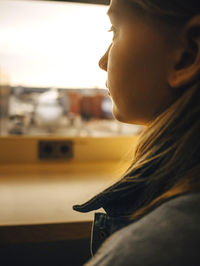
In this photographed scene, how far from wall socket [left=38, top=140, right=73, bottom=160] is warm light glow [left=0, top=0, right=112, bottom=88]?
1.71 feet

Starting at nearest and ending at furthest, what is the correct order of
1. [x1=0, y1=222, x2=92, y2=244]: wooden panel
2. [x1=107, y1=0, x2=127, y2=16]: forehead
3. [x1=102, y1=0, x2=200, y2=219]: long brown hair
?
[x1=102, y1=0, x2=200, y2=219]: long brown hair, [x1=107, y1=0, x2=127, y2=16]: forehead, [x1=0, y1=222, x2=92, y2=244]: wooden panel

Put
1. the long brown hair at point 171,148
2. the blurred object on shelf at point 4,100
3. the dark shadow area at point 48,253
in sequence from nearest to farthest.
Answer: the long brown hair at point 171,148, the dark shadow area at point 48,253, the blurred object on shelf at point 4,100

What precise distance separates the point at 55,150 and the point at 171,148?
104 centimetres

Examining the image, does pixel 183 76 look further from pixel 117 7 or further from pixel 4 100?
pixel 4 100

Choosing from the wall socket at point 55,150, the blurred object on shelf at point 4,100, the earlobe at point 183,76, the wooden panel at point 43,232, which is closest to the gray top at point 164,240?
the earlobe at point 183,76

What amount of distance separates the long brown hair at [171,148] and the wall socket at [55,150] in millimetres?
927

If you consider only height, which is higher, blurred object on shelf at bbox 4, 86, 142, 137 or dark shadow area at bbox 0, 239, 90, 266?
blurred object on shelf at bbox 4, 86, 142, 137

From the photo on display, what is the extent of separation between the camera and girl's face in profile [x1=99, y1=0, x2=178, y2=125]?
1.76ft

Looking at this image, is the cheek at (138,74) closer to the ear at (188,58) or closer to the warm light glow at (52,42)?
the ear at (188,58)

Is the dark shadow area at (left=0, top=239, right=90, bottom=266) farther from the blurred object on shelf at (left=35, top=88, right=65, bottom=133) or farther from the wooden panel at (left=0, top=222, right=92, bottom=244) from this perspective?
the blurred object on shelf at (left=35, top=88, right=65, bottom=133)

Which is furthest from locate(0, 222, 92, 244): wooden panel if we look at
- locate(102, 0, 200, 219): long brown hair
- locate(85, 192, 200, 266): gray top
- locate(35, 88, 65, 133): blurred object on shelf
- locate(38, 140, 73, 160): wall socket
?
locate(35, 88, 65, 133): blurred object on shelf

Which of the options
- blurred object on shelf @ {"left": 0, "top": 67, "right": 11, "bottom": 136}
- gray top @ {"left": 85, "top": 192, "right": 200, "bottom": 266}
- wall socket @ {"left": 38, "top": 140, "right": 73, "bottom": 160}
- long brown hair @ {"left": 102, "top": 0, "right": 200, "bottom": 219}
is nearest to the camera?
gray top @ {"left": 85, "top": 192, "right": 200, "bottom": 266}

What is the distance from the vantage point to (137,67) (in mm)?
562

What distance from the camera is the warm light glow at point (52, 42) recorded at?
147 centimetres
